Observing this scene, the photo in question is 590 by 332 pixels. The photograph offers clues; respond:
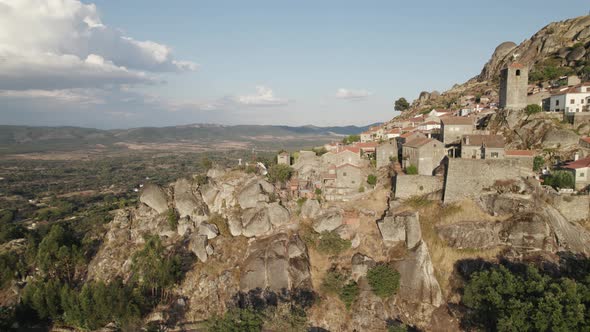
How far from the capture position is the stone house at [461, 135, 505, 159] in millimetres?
37281

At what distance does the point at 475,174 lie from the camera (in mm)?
35875

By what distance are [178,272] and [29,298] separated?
1462 centimetres

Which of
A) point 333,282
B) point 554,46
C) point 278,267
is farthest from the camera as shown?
point 554,46

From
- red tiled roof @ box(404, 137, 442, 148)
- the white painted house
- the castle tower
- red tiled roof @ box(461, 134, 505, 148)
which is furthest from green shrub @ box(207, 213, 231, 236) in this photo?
the white painted house

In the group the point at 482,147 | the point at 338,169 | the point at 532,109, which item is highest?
the point at 532,109

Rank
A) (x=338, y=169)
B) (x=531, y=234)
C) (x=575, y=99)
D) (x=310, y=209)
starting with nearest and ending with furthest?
(x=531, y=234) < (x=310, y=209) < (x=338, y=169) < (x=575, y=99)

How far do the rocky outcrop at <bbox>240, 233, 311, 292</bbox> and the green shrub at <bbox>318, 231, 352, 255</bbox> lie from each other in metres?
2.12

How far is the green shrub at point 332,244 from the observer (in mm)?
37562

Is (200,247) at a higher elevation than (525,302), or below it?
below

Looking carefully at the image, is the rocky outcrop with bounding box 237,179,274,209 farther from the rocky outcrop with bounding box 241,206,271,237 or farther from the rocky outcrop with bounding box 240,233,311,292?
the rocky outcrop with bounding box 240,233,311,292

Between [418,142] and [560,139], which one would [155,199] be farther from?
[560,139]

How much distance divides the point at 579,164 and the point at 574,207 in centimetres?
466

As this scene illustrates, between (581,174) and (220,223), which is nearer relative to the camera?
(581,174)

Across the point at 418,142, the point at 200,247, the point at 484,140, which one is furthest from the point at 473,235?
the point at 200,247
